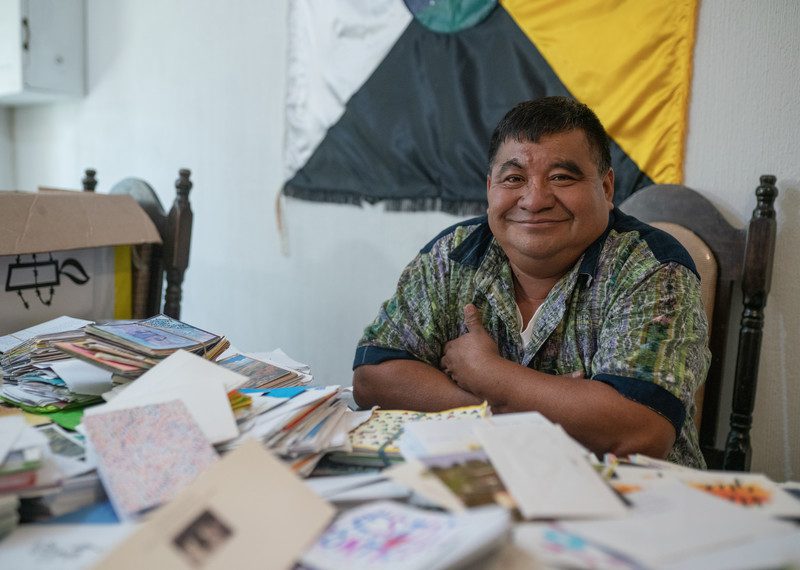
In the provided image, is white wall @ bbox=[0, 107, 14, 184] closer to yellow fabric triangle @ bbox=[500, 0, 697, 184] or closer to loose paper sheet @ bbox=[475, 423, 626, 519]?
yellow fabric triangle @ bbox=[500, 0, 697, 184]

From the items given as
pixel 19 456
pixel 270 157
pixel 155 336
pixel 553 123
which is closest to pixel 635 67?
pixel 553 123

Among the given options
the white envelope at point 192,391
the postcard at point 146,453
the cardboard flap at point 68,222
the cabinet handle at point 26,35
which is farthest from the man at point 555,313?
the cabinet handle at point 26,35

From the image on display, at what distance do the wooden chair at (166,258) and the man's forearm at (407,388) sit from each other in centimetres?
89

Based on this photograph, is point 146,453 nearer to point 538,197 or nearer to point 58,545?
point 58,545

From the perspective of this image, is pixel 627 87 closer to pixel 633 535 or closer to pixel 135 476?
pixel 633 535

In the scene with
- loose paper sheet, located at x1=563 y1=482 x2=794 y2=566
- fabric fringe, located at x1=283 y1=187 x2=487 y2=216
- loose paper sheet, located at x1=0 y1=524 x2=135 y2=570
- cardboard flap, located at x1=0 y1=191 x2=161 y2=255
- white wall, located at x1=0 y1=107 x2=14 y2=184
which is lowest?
loose paper sheet, located at x1=0 y1=524 x2=135 y2=570

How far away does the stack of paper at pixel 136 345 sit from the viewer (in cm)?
104

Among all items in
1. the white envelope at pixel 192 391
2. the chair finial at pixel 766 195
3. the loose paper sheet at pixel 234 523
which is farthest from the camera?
the chair finial at pixel 766 195

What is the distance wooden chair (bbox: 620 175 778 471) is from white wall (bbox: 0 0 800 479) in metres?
0.09

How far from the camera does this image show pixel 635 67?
5.57 ft

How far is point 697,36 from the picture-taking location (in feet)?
5.35

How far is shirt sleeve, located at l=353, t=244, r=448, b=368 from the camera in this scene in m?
1.36

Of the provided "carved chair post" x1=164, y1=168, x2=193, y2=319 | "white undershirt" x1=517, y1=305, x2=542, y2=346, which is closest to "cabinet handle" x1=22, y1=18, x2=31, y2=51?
"carved chair post" x1=164, y1=168, x2=193, y2=319

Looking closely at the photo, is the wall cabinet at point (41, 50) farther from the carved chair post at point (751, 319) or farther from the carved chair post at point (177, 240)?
the carved chair post at point (751, 319)
